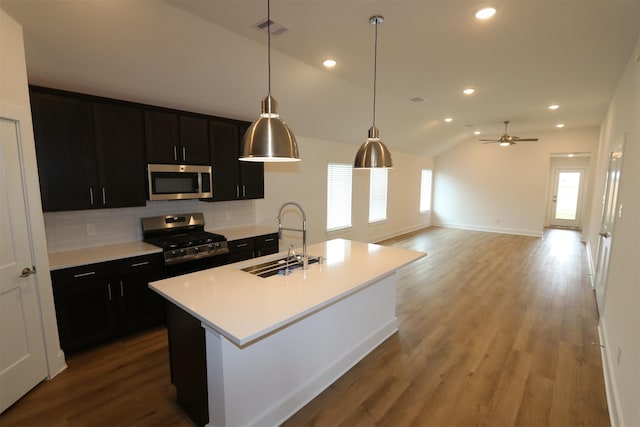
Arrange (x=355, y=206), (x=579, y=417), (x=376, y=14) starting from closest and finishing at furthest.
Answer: (x=579, y=417), (x=376, y=14), (x=355, y=206)

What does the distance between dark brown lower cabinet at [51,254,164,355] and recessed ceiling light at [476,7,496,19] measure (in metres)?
3.58

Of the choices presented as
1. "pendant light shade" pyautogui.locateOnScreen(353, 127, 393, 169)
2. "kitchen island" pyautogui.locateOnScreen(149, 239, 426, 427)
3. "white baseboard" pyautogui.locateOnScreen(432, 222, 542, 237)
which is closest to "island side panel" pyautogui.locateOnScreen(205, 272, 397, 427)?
"kitchen island" pyautogui.locateOnScreen(149, 239, 426, 427)

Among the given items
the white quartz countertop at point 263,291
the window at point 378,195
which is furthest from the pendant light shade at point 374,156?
the window at point 378,195

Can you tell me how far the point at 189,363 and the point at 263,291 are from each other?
0.68 meters

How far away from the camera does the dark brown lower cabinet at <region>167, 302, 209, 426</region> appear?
1830 mm

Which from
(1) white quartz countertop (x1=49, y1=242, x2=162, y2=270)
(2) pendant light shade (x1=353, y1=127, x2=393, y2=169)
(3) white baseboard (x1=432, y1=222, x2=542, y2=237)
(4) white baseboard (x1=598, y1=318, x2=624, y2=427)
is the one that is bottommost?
(4) white baseboard (x1=598, y1=318, x2=624, y2=427)

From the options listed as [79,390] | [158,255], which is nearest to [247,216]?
[158,255]

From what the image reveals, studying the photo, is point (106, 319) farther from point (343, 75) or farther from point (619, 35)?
point (619, 35)

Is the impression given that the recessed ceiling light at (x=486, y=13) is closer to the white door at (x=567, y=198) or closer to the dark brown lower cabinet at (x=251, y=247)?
the dark brown lower cabinet at (x=251, y=247)

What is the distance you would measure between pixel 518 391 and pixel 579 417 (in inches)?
14.4

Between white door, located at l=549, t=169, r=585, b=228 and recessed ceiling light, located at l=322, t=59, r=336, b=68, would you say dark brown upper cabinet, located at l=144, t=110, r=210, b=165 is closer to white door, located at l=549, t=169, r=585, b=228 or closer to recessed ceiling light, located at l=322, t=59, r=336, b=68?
recessed ceiling light, located at l=322, t=59, r=336, b=68

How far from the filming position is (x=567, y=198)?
9.92 metres

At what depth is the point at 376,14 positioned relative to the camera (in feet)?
7.55

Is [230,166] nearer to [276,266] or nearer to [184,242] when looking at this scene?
[184,242]
